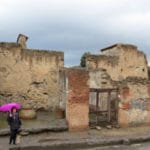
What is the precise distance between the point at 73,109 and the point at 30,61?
20.8ft

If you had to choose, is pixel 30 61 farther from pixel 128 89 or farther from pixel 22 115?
pixel 128 89

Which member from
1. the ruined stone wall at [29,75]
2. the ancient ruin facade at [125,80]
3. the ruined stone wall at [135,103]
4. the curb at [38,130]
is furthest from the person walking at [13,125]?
the ruined stone wall at [29,75]

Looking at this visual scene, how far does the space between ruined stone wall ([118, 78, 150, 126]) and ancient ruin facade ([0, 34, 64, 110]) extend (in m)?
5.25

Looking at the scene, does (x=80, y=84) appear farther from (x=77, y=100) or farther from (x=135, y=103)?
(x=135, y=103)

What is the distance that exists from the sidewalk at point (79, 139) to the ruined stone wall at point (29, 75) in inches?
243

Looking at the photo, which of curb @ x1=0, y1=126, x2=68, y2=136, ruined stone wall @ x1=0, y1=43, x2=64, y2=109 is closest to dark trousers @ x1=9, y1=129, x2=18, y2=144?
curb @ x1=0, y1=126, x2=68, y2=136

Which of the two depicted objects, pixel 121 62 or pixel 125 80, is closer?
pixel 125 80

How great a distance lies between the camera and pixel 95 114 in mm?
Result: 18359

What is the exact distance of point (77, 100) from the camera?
17.0 m

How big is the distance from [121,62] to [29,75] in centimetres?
655

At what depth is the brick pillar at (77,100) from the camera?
55.4 ft

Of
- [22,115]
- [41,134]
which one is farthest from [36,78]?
[41,134]

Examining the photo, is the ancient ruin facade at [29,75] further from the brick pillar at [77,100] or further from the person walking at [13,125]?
the person walking at [13,125]

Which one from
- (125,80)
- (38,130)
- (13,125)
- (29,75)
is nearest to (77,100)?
(38,130)
